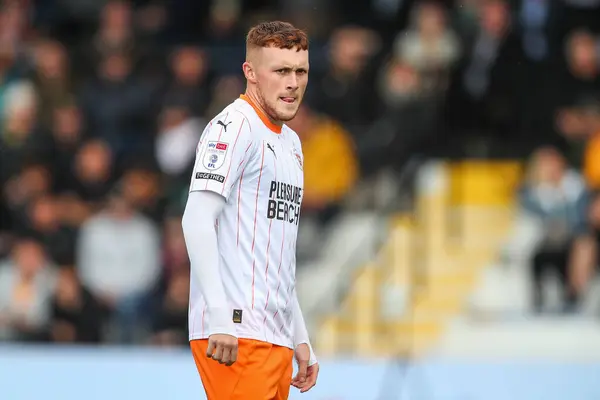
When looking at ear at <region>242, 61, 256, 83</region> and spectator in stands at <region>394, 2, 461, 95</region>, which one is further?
spectator in stands at <region>394, 2, 461, 95</region>

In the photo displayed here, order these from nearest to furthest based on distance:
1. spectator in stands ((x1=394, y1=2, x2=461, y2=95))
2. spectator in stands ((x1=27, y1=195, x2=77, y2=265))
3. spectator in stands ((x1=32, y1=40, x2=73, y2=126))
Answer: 1. spectator in stands ((x1=27, y1=195, x2=77, y2=265))
2. spectator in stands ((x1=394, y1=2, x2=461, y2=95))
3. spectator in stands ((x1=32, y1=40, x2=73, y2=126))

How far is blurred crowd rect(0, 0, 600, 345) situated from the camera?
1088 centimetres

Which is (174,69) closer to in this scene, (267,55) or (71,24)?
(71,24)

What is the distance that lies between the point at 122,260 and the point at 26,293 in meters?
0.88

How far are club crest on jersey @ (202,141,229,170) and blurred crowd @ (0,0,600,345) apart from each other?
22.2 feet

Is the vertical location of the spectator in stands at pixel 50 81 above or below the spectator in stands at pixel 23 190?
above

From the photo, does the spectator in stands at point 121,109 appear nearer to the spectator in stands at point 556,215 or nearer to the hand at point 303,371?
the spectator in stands at point 556,215

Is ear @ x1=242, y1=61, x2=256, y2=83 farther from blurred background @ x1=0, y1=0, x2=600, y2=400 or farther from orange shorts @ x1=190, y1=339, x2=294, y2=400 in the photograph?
blurred background @ x1=0, y1=0, x2=600, y2=400

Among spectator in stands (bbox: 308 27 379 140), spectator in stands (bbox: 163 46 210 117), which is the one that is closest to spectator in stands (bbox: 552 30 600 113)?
spectator in stands (bbox: 308 27 379 140)

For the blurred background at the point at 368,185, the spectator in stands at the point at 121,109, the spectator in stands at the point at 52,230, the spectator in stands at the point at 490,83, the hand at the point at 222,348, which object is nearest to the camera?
the hand at the point at 222,348

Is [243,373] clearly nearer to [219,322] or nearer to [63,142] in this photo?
[219,322]

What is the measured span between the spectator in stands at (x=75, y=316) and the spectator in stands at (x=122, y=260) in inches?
8.0

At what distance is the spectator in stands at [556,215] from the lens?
34.9 feet

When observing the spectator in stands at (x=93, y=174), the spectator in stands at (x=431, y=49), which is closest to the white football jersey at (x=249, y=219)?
the spectator in stands at (x=93, y=174)
